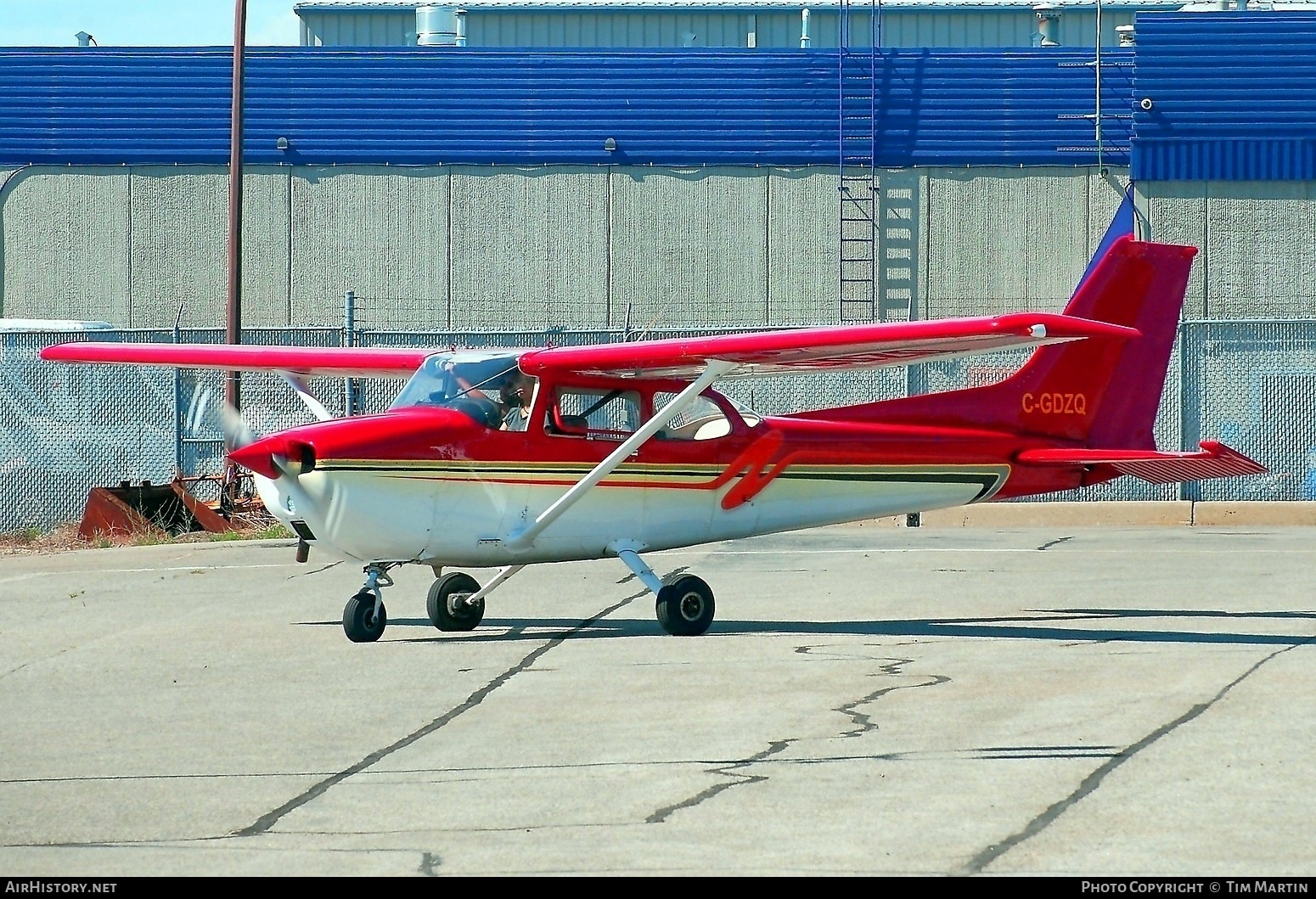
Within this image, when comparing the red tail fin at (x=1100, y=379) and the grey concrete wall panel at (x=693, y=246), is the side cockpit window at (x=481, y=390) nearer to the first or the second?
the red tail fin at (x=1100, y=379)

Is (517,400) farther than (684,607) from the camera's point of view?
Yes

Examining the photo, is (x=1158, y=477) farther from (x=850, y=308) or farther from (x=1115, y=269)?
(x=850, y=308)

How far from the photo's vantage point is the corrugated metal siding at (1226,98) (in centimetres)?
2747

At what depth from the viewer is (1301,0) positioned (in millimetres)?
33125

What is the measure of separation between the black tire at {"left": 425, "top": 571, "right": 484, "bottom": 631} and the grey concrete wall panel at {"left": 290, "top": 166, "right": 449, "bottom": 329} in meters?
17.4

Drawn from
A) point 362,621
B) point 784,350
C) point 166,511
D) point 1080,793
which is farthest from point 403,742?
point 166,511

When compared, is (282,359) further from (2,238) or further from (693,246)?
(2,238)

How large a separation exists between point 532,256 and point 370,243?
8.87ft

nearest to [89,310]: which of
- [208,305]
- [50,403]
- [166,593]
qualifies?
[208,305]

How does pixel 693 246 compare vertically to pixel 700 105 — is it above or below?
below

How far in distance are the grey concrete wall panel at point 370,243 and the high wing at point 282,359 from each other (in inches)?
581

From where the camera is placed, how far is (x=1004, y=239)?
28.2 meters

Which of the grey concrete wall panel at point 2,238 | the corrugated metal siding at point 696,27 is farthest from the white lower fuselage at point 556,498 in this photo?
the corrugated metal siding at point 696,27

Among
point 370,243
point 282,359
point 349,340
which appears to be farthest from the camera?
point 370,243
